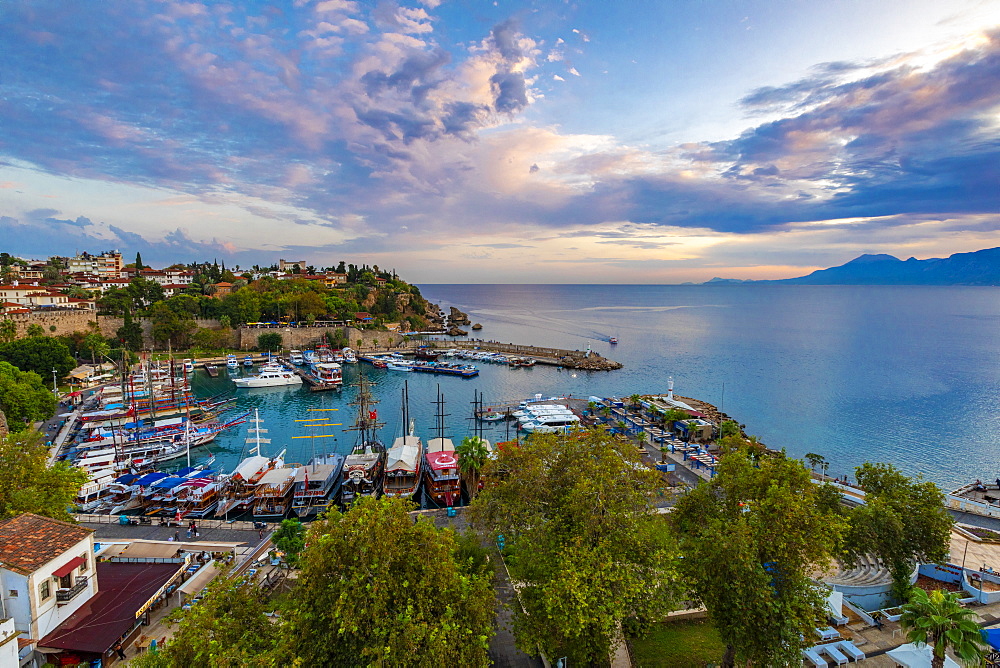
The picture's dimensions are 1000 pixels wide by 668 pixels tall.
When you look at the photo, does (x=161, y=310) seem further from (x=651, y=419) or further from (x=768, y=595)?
(x=768, y=595)

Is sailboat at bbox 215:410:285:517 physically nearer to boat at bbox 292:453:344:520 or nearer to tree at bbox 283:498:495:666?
boat at bbox 292:453:344:520

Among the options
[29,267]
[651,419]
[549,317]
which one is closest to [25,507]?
[651,419]

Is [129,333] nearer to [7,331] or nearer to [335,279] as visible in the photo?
[7,331]

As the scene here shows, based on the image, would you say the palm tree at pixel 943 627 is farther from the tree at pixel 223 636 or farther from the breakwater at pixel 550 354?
the breakwater at pixel 550 354

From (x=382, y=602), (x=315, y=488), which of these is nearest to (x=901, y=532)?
(x=382, y=602)

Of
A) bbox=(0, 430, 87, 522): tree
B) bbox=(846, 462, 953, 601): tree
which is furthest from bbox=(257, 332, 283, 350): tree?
bbox=(846, 462, 953, 601): tree

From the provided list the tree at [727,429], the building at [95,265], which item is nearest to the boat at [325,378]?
the tree at [727,429]
